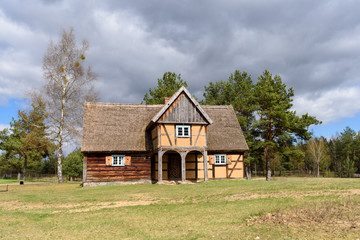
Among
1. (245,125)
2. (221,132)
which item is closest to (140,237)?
(221,132)

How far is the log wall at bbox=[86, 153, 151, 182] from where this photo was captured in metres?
25.3

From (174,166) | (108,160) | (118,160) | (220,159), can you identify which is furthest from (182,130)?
(108,160)

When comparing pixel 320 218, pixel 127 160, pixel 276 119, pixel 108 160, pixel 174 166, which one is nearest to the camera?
pixel 320 218

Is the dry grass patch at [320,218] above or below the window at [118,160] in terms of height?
below

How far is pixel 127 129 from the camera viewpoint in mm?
27547

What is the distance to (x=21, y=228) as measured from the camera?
10.0 metres

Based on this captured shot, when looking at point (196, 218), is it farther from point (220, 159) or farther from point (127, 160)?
point (220, 159)

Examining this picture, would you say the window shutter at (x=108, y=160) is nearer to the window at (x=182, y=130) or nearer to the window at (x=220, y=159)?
the window at (x=182, y=130)

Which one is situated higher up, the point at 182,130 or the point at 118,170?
the point at 182,130

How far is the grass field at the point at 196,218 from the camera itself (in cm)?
803

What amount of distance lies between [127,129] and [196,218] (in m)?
18.4

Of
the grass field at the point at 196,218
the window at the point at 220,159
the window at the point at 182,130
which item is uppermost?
the window at the point at 182,130

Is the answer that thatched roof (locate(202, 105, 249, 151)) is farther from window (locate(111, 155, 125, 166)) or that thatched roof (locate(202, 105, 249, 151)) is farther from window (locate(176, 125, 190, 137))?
window (locate(111, 155, 125, 166))

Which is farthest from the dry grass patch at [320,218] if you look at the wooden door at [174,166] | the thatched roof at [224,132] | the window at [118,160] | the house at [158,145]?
the wooden door at [174,166]
